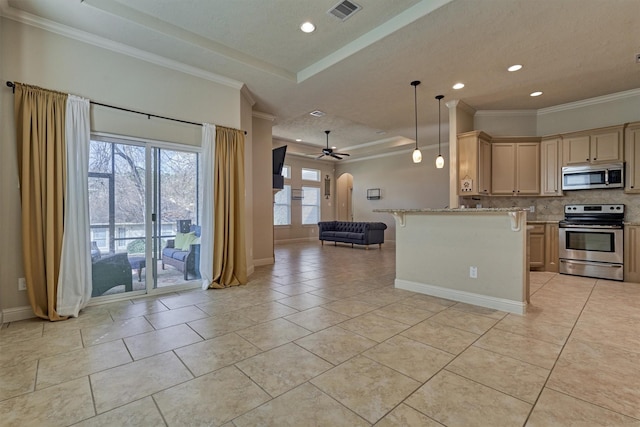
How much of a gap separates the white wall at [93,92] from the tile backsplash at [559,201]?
4.97 metres

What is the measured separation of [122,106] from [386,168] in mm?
8672

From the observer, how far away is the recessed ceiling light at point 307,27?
335 centimetres

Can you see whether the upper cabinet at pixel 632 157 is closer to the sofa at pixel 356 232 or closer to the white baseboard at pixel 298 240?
the sofa at pixel 356 232

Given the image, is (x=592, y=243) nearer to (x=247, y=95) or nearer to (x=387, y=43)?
(x=387, y=43)

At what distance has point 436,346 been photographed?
2.43 m

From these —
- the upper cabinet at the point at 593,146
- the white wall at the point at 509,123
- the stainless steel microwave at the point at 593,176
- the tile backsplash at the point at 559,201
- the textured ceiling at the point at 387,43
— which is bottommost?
the tile backsplash at the point at 559,201

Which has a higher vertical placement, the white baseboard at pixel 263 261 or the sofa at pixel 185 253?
the sofa at pixel 185 253

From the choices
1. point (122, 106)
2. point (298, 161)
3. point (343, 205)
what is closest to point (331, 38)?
point (122, 106)

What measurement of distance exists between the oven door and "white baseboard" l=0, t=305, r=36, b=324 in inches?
301

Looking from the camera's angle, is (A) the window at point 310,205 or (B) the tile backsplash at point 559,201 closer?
(B) the tile backsplash at point 559,201

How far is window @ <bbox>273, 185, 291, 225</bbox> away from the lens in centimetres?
1061

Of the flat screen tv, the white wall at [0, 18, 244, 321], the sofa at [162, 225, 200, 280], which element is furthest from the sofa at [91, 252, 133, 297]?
the flat screen tv

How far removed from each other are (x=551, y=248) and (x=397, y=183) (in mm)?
5550

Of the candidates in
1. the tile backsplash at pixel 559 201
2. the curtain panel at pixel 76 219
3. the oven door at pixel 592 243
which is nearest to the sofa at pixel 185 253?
the curtain panel at pixel 76 219
